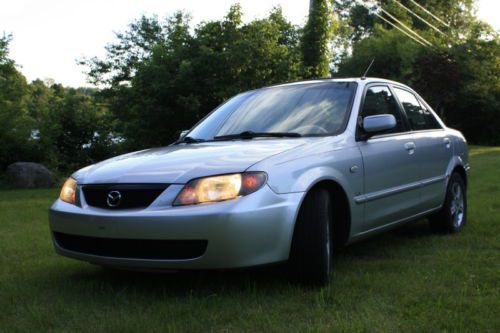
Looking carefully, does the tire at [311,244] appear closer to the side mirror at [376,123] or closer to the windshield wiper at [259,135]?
the windshield wiper at [259,135]

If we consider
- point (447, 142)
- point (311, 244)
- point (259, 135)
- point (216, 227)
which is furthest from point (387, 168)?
point (216, 227)

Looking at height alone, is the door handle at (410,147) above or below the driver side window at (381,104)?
below

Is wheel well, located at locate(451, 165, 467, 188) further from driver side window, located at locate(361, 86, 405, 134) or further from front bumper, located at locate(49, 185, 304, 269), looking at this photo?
front bumper, located at locate(49, 185, 304, 269)

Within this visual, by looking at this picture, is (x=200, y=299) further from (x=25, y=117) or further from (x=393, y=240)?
(x=25, y=117)

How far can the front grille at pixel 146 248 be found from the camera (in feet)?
10.6

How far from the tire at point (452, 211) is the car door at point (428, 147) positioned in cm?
16

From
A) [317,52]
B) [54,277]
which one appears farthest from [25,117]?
[54,277]

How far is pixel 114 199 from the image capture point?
11.1ft

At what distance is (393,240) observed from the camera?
5.29 m

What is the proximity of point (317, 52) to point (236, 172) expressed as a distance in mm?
14995

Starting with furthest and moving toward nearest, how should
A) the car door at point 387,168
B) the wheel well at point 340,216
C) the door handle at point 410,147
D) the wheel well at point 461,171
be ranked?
the wheel well at point 461,171 < the door handle at point 410,147 < the car door at point 387,168 < the wheel well at point 340,216

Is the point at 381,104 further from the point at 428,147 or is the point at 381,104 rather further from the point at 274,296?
the point at 274,296

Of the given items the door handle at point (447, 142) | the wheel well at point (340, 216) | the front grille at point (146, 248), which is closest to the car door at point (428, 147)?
the door handle at point (447, 142)

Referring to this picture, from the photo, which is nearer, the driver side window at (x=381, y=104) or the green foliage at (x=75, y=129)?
the driver side window at (x=381, y=104)
